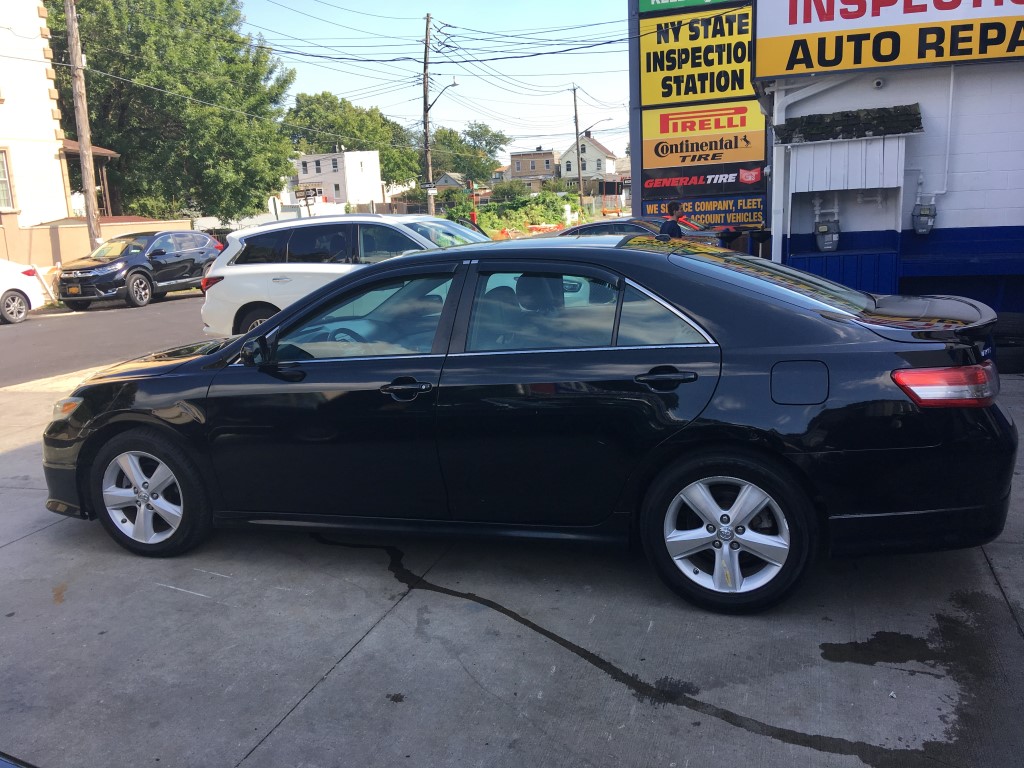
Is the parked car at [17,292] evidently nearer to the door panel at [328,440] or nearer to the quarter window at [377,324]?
the door panel at [328,440]

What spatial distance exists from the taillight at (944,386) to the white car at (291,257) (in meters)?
6.60

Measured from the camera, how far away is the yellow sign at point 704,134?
16.5m

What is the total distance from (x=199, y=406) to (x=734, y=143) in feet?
46.7

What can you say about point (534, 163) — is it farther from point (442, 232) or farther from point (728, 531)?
point (728, 531)

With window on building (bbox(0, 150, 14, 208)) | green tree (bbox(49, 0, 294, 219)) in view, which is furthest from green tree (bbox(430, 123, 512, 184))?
window on building (bbox(0, 150, 14, 208))

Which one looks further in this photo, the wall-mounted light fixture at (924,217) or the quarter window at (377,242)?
the quarter window at (377,242)

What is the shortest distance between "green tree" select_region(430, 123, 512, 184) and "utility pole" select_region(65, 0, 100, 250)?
338 ft

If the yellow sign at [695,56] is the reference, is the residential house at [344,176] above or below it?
above

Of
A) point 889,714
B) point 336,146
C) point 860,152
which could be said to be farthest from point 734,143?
point 336,146

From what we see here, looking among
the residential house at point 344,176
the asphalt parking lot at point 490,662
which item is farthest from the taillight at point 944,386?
the residential house at point 344,176

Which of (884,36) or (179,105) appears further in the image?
(179,105)

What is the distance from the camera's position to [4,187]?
2595 cm

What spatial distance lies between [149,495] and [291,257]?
5.53 m

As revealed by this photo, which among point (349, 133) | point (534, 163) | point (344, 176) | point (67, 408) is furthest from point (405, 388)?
point (534, 163)
